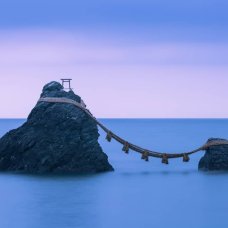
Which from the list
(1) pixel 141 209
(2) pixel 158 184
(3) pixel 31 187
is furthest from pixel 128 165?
(1) pixel 141 209

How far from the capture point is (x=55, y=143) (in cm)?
5244

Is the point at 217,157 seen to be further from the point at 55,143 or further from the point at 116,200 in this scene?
the point at 55,143

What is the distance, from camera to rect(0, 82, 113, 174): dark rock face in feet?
172

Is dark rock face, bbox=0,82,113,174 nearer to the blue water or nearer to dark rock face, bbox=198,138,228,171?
the blue water

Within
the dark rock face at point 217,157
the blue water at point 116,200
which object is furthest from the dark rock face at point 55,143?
the dark rock face at point 217,157

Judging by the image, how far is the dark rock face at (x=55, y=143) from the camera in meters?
52.4

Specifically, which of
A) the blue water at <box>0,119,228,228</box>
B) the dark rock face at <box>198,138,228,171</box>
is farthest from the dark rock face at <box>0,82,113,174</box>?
the dark rock face at <box>198,138,228,171</box>

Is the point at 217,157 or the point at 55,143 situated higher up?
the point at 55,143

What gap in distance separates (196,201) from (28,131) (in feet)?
40.6

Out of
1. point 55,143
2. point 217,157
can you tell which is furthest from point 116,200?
point 217,157

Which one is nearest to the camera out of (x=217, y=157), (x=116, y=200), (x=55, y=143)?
(x=116, y=200)

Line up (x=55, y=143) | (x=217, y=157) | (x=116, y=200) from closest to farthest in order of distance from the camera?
(x=116, y=200)
(x=55, y=143)
(x=217, y=157)

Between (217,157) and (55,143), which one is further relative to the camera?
(217,157)

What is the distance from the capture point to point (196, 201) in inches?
1890
